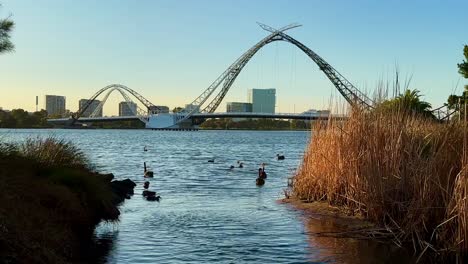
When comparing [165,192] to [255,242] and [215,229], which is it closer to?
[215,229]

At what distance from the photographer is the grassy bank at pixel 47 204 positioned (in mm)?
8383

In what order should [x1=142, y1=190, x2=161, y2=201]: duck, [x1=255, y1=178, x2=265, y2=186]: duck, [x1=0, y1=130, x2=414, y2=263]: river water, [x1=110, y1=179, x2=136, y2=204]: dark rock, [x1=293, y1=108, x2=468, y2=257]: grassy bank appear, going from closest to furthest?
1. [x1=293, y1=108, x2=468, y2=257]: grassy bank
2. [x1=0, y1=130, x2=414, y2=263]: river water
3. [x1=110, y1=179, x2=136, y2=204]: dark rock
4. [x1=142, y1=190, x2=161, y2=201]: duck
5. [x1=255, y1=178, x2=265, y2=186]: duck

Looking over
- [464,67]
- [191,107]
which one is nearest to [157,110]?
[191,107]

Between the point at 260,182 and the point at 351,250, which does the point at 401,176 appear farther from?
the point at 260,182

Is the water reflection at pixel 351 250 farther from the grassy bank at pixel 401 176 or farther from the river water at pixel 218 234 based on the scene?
the grassy bank at pixel 401 176

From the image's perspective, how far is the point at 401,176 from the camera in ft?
42.8

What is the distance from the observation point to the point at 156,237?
1401 centimetres

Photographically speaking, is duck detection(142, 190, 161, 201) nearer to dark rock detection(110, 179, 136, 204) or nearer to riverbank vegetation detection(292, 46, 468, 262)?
dark rock detection(110, 179, 136, 204)

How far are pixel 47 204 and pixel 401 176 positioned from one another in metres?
7.36

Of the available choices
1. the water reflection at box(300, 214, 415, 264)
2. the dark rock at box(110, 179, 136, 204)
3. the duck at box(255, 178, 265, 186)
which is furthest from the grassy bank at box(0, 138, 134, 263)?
the duck at box(255, 178, 265, 186)

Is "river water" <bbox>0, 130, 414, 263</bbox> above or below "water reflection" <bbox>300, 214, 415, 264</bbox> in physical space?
below

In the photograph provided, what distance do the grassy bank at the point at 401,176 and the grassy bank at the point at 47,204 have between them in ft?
20.5

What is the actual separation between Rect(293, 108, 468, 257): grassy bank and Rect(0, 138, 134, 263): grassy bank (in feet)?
20.5

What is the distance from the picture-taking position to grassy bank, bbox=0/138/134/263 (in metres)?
8.38
